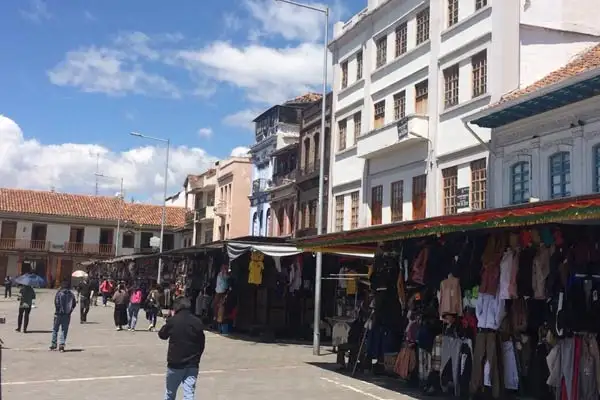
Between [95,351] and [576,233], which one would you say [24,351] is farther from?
[576,233]

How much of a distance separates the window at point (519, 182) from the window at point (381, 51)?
938 centimetres

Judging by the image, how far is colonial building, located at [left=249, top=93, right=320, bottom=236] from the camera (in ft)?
142

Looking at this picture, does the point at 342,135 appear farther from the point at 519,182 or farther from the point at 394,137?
the point at 519,182

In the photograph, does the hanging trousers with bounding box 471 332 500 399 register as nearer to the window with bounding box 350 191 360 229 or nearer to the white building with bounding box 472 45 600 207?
the white building with bounding box 472 45 600 207

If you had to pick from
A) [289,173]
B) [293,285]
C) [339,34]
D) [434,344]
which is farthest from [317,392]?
[289,173]

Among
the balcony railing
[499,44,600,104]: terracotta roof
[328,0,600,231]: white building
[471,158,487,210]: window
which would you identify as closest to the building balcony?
[328,0,600,231]: white building

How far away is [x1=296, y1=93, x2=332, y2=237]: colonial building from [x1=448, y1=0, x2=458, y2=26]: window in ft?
40.6

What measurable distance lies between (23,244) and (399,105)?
54034 millimetres

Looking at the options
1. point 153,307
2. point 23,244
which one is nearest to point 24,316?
point 153,307

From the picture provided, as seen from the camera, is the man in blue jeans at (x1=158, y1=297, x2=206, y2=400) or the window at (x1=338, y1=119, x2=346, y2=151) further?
the window at (x1=338, y1=119, x2=346, y2=151)

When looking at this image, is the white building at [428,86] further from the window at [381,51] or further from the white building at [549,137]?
the white building at [549,137]

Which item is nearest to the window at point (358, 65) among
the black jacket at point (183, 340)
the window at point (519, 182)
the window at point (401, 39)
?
the window at point (401, 39)

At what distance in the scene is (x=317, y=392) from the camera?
12.2 metres

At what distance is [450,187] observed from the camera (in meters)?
23.0
